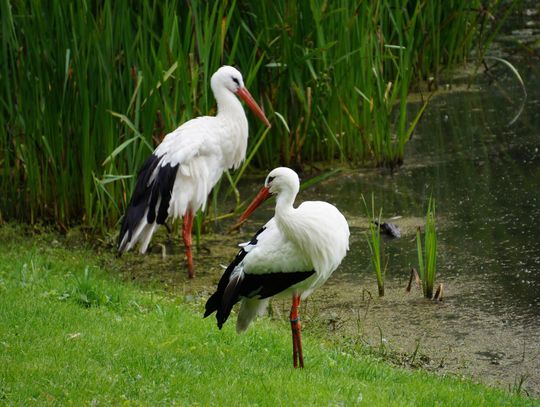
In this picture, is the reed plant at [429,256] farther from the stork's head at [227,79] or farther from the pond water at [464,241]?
the stork's head at [227,79]

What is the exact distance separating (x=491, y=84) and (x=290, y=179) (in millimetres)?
6660

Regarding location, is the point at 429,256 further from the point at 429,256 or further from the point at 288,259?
the point at 288,259

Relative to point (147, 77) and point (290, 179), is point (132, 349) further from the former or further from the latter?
point (147, 77)

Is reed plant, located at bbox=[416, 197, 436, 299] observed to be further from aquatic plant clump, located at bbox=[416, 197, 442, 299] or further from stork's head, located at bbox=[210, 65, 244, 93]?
stork's head, located at bbox=[210, 65, 244, 93]

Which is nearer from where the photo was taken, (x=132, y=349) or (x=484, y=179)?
(x=132, y=349)

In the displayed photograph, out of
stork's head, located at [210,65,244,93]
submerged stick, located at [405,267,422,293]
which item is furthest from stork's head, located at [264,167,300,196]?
stork's head, located at [210,65,244,93]

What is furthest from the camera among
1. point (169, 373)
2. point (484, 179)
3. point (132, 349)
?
point (484, 179)

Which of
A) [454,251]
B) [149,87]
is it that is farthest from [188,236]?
[454,251]

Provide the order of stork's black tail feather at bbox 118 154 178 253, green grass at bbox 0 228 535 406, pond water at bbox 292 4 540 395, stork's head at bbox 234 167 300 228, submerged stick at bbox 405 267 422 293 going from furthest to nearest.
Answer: stork's black tail feather at bbox 118 154 178 253 < submerged stick at bbox 405 267 422 293 < pond water at bbox 292 4 540 395 < stork's head at bbox 234 167 300 228 < green grass at bbox 0 228 535 406

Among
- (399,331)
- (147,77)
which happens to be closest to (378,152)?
(147,77)

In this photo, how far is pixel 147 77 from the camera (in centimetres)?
745

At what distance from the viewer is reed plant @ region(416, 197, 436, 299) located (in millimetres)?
6324

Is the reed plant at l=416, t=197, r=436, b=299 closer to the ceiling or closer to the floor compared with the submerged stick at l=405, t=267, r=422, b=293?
closer to the ceiling

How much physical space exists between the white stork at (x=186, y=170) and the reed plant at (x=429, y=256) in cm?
165
